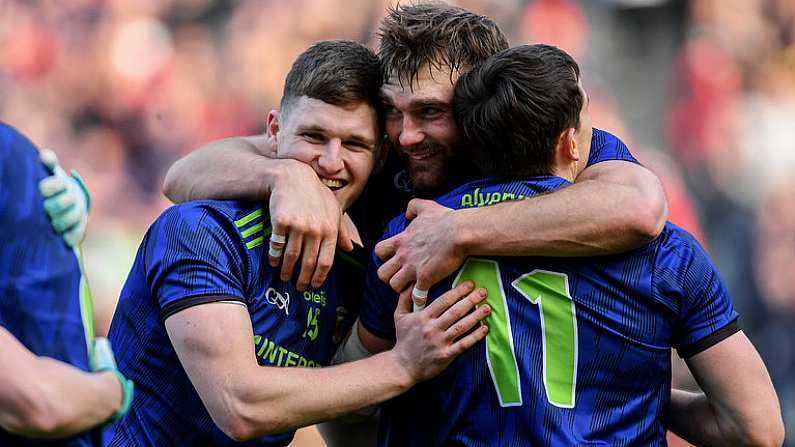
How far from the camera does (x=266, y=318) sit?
2.96m

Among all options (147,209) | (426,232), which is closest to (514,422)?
(426,232)

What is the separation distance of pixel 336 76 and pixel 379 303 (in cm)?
74

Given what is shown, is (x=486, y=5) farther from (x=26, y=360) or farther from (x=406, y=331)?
(x=26, y=360)

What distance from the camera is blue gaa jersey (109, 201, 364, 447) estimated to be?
2.80 meters

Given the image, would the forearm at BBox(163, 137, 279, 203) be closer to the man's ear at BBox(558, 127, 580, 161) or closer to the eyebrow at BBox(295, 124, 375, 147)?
the eyebrow at BBox(295, 124, 375, 147)

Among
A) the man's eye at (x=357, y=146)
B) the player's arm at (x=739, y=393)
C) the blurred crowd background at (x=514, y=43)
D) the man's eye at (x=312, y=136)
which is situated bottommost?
the blurred crowd background at (x=514, y=43)

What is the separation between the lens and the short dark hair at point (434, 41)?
10.5 ft

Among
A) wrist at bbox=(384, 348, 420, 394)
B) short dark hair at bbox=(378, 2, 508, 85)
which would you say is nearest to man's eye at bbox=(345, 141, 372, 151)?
short dark hair at bbox=(378, 2, 508, 85)

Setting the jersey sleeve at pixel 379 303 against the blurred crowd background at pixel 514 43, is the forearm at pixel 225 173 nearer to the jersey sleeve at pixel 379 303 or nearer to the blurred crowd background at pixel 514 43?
the jersey sleeve at pixel 379 303

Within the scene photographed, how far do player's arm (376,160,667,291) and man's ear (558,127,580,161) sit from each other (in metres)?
0.09

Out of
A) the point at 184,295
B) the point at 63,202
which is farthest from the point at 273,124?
the point at 63,202

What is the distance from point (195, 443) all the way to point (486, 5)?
15.7 feet

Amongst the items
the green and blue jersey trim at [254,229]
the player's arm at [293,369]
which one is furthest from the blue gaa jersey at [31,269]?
the green and blue jersey trim at [254,229]

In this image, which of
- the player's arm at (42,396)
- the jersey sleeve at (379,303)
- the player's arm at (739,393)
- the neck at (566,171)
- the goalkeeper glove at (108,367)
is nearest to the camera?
the player's arm at (42,396)
